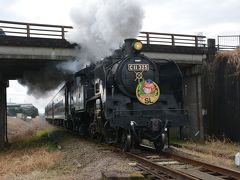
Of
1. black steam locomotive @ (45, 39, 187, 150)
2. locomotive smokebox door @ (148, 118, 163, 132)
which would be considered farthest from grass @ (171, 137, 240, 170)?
locomotive smokebox door @ (148, 118, 163, 132)

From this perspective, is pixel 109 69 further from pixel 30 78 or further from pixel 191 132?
pixel 30 78

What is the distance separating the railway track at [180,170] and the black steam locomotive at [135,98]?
3.19 ft

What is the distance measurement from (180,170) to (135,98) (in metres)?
3.84

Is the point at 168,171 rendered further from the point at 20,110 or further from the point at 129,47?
the point at 20,110

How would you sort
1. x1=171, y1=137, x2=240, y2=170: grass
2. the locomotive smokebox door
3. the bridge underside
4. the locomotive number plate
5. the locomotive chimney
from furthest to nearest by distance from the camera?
the bridge underside < the locomotive chimney < the locomotive number plate < the locomotive smokebox door < x1=171, y1=137, x2=240, y2=170: grass

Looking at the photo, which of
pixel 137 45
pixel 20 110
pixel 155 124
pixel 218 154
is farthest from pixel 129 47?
pixel 20 110

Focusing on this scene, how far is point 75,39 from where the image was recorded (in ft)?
57.9

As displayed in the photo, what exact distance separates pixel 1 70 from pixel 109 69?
10.6 m

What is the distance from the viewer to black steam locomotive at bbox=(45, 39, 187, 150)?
37.8 ft

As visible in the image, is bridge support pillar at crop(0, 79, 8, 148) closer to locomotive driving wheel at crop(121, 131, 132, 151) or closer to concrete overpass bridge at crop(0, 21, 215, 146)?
concrete overpass bridge at crop(0, 21, 215, 146)

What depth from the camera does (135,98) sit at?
12.3 metres

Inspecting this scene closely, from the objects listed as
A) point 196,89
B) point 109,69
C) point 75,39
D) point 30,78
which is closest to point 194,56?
point 196,89

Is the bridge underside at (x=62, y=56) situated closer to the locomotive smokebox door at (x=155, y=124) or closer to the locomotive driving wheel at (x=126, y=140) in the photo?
the locomotive driving wheel at (x=126, y=140)

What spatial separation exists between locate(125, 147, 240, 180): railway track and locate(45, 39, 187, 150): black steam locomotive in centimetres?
97
